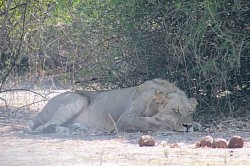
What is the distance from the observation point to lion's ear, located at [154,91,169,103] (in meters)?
12.1

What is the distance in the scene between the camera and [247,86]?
1373cm

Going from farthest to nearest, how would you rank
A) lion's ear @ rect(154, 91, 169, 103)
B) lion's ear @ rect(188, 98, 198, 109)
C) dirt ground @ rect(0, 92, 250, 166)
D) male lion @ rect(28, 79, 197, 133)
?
lion's ear @ rect(188, 98, 198, 109) → lion's ear @ rect(154, 91, 169, 103) → male lion @ rect(28, 79, 197, 133) → dirt ground @ rect(0, 92, 250, 166)

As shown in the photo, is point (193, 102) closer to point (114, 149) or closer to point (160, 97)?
point (160, 97)

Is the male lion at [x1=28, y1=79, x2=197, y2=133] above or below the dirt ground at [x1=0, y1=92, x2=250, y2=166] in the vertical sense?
above

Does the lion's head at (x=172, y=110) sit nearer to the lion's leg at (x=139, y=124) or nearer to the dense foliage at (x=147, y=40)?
the lion's leg at (x=139, y=124)

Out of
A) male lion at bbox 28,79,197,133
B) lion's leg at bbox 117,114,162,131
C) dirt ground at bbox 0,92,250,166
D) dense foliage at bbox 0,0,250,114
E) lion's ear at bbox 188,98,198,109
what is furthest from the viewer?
dense foliage at bbox 0,0,250,114

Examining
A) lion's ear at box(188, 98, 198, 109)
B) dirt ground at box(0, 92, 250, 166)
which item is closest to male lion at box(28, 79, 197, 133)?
lion's ear at box(188, 98, 198, 109)

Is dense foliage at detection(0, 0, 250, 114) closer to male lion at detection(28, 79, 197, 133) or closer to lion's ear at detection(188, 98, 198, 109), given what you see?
lion's ear at detection(188, 98, 198, 109)

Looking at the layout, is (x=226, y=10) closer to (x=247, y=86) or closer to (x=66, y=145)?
(x=247, y=86)

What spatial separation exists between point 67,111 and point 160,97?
5.26ft

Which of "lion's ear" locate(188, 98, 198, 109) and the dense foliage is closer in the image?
"lion's ear" locate(188, 98, 198, 109)

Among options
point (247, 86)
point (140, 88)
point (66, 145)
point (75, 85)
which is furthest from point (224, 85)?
point (66, 145)

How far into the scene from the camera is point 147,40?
13578mm

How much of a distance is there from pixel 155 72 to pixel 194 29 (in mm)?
1438
